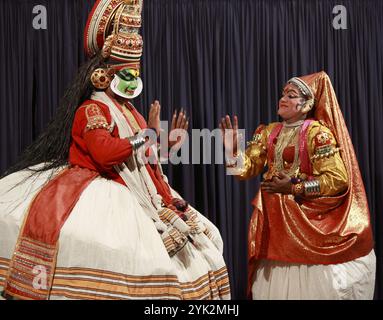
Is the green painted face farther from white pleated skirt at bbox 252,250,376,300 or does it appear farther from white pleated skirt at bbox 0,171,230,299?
white pleated skirt at bbox 252,250,376,300

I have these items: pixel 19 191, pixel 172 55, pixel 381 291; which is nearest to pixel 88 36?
pixel 19 191

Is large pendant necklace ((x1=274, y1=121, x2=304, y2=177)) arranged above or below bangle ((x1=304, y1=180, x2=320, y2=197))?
above

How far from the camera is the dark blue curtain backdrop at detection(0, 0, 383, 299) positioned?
199 inches

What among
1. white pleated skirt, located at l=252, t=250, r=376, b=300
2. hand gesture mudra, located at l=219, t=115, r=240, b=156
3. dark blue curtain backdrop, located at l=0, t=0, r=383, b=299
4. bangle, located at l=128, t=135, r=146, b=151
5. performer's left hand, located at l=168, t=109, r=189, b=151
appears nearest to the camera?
bangle, located at l=128, t=135, r=146, b=151

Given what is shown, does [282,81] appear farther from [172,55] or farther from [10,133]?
[10,133]

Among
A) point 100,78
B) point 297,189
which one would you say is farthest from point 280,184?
point 100,78

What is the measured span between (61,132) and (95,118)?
0.27 metres

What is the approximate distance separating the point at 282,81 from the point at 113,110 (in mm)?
2064

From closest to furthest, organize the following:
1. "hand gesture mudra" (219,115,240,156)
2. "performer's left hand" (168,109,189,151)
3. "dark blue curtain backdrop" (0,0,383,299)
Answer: "performer's left hand" (168,109,189,151), "hand gesture mudra" (219,115,240,156), "dark blue curtain backdrop" (0,0,383,299)

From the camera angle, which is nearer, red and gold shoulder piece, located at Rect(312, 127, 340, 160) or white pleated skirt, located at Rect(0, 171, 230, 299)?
white pleated skirt, located at Rect(0, 171, 230, 299)

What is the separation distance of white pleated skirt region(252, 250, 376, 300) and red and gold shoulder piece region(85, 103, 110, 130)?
1524mm

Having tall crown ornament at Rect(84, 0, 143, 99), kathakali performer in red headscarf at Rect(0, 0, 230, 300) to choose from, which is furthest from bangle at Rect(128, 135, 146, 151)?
tall crown ornament at Rect(84, 0, 143, 99)

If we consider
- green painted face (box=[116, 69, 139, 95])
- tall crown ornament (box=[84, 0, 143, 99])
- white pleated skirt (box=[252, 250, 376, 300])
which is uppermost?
tall crown ornament (box=[84, 0, 143, 99])
